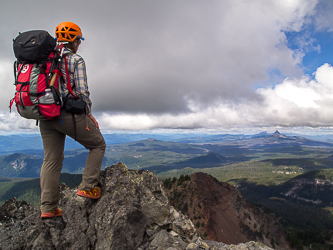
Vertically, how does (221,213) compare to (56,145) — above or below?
below

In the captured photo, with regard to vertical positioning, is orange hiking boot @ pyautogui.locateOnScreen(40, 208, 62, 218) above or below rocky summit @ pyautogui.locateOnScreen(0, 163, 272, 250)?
above

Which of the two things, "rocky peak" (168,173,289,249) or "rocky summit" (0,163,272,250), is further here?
"rocky peak" (168,173,289,249)

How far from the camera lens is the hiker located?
6.31 meters

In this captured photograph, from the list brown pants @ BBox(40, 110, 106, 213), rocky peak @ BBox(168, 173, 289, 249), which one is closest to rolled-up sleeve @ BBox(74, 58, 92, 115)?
brown pants @ BBox(40, 110, 106, 213)

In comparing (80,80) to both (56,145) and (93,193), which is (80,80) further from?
(93,193)

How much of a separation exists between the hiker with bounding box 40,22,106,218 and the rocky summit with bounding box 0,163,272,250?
1018mm

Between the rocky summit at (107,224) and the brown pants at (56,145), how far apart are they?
48.9 inches

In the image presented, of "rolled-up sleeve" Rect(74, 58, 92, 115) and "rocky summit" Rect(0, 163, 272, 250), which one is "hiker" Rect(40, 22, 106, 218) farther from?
"rocky summit" Rect(0, 163, 272, 250)

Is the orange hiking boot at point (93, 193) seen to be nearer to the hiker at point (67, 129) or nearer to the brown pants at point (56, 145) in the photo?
the hiker at point (67, 129)

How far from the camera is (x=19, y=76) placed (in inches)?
222

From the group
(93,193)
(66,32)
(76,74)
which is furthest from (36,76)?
A: (93,193)

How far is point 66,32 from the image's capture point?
6.62 metres

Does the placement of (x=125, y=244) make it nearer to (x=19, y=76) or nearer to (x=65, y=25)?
(x=19, y=76)

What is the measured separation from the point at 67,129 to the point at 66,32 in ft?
12.2
